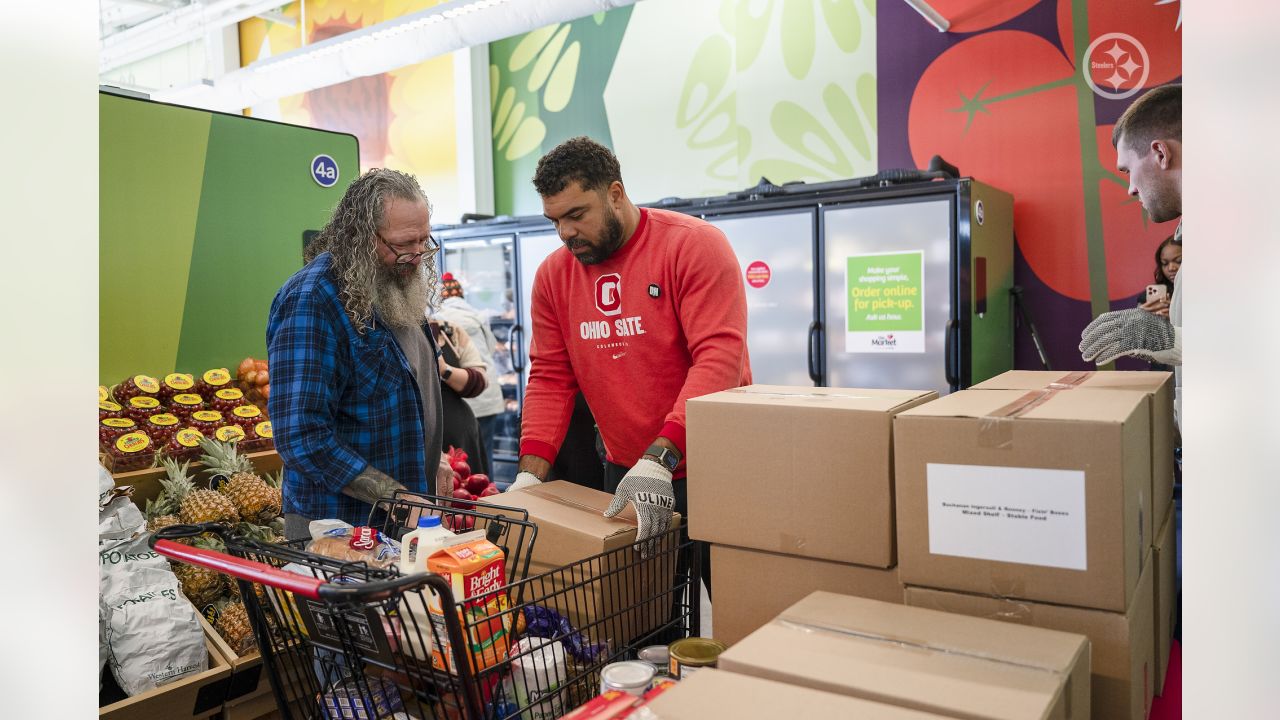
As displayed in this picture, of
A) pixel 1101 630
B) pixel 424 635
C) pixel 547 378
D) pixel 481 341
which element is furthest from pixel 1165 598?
pixel 481 341

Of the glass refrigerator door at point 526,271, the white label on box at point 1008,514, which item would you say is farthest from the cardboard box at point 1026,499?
the glass refrigerator door at point 526,271

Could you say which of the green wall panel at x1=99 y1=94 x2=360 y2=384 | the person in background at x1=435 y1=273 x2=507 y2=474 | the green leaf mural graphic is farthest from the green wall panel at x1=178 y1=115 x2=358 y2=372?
the green leaf mural graphic

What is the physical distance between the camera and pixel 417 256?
7.49 ft

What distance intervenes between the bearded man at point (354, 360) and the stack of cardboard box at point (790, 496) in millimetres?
984

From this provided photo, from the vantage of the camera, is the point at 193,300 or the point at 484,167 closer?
the point at 193,300

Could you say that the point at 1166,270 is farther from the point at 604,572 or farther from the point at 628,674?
the point at 628,674

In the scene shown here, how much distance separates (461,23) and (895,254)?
10.7 ft

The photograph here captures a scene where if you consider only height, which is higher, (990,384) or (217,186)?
(217,186)

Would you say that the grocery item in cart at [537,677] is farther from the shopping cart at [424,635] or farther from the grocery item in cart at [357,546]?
the grocery item in cart at [357,546]

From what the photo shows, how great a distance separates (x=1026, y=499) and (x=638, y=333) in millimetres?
1308

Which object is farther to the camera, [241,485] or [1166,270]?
[1166,270]

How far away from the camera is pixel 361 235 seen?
2.20 metres
